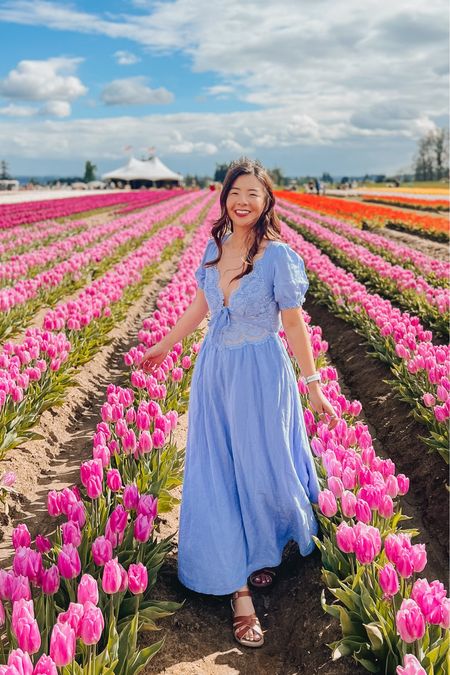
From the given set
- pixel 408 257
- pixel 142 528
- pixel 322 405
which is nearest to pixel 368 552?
pixel 322 405

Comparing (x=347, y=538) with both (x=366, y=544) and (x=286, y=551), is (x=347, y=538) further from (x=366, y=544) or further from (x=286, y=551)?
(x=286, y=551)

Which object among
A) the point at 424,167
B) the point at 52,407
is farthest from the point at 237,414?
the point at 424,167

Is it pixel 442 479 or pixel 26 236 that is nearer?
pixel 442 479

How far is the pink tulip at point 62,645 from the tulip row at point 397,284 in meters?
6.35

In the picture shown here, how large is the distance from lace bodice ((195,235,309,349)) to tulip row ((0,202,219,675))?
2.84 feet

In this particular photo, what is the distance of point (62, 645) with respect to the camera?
202 centimetres

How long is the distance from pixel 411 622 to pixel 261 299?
5.00ft

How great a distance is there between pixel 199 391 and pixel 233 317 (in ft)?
1.34

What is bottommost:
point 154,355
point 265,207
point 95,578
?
point 95,578

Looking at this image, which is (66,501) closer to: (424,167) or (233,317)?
(233,317)

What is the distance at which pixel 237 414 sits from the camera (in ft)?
10.1

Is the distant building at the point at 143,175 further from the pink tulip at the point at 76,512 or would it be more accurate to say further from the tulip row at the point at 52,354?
the pink tulip at the point at 76,512

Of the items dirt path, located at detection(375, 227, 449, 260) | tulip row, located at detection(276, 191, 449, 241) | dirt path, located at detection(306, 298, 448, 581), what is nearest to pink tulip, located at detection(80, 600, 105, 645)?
dirt path, located at detection(306, 298, 448, 581)

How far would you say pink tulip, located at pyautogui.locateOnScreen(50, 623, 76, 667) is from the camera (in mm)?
2021
